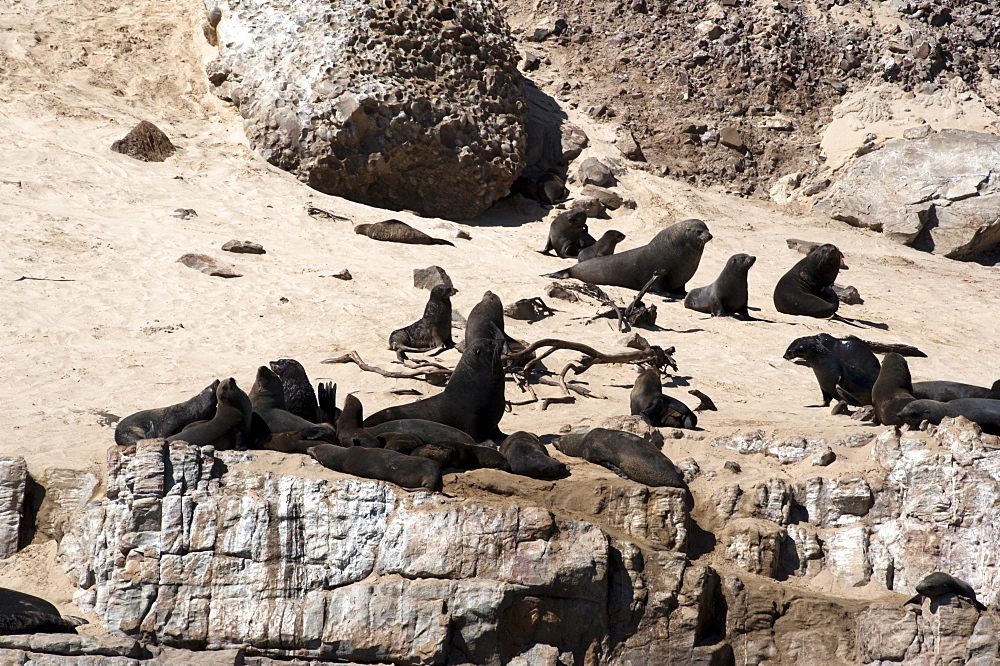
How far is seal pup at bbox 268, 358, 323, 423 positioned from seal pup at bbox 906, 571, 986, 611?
4.15m

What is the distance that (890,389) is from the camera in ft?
Result: 24.9

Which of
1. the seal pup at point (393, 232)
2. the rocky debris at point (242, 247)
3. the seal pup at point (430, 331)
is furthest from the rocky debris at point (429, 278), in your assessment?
the rocky debris at point (242, 247)

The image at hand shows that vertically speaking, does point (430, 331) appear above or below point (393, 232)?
below

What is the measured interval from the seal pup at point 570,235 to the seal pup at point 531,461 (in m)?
7.67

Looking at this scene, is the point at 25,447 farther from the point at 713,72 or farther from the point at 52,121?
the point at 713,72

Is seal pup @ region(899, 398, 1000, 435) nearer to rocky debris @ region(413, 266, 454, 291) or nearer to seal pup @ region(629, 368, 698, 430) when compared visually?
seal pup @ region(629, 368, 698, 430)

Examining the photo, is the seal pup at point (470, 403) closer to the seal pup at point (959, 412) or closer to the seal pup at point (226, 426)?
the seal pup at point (226, 426)

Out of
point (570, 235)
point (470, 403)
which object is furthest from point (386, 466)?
point (570, 235)

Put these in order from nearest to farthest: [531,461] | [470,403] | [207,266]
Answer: [531,461]
[470,403]
[207,266]

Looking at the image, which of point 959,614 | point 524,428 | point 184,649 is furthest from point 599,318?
point 184,649

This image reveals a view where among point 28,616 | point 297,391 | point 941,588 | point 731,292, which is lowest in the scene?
point 28,616

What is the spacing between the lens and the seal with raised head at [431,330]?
9.58m

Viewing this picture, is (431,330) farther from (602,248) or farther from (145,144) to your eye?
(145,144)

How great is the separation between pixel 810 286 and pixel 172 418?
27.6 feet
